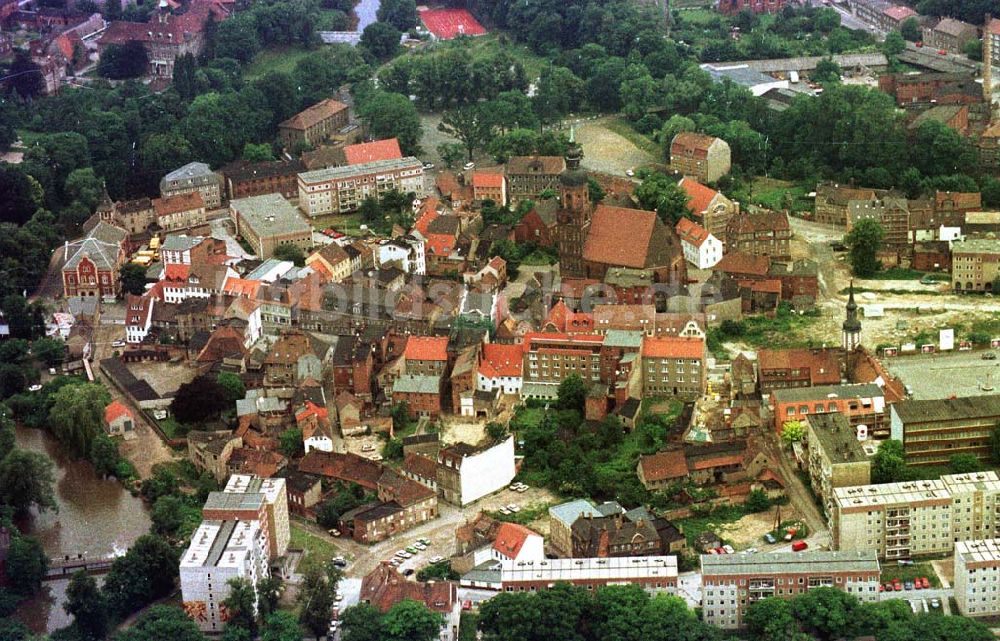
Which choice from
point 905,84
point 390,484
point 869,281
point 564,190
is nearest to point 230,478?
point 390,484

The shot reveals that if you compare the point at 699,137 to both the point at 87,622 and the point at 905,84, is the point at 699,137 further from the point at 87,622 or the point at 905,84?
the point at 87,622

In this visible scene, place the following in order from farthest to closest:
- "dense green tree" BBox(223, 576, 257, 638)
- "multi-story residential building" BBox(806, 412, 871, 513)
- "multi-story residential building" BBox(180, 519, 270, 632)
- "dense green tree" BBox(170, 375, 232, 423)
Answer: "dense green tree" BBox(170, 375, 232, 423), "multi-story residential building" BBox(806, 412, 871, 513), "multi-story residential building" BBox(180, 519, 270, 632), "dense green tree" BBox(223, 576, 257, 638)

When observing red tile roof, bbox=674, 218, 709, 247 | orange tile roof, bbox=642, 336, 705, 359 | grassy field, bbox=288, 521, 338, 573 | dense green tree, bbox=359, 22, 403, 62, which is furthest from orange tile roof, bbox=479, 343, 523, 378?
dense green tree, bbox=359, 22, 403, 62

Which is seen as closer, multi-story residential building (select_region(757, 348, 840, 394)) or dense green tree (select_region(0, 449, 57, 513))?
dense green tree (select_region(0, 449, 57, 513))

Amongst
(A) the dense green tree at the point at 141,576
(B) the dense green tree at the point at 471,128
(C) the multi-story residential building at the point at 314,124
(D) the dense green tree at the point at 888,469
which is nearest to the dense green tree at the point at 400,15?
(C) the multi-story residential building at the point at 314,124

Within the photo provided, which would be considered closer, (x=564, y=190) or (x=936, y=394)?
(x=936, y=394)

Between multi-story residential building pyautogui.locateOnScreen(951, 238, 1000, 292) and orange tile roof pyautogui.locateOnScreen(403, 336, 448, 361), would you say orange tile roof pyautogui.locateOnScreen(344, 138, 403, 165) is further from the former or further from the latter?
multi-story residential building pyautogui.locateOnScreen(951, 238, 1000, 292)

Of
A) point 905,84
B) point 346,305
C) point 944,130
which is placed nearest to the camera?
point 346,305

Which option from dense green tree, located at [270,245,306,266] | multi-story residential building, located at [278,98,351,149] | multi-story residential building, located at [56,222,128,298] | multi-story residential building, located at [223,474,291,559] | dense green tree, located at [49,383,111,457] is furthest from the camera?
multi-story residential building, located at [278,98,351,149]
